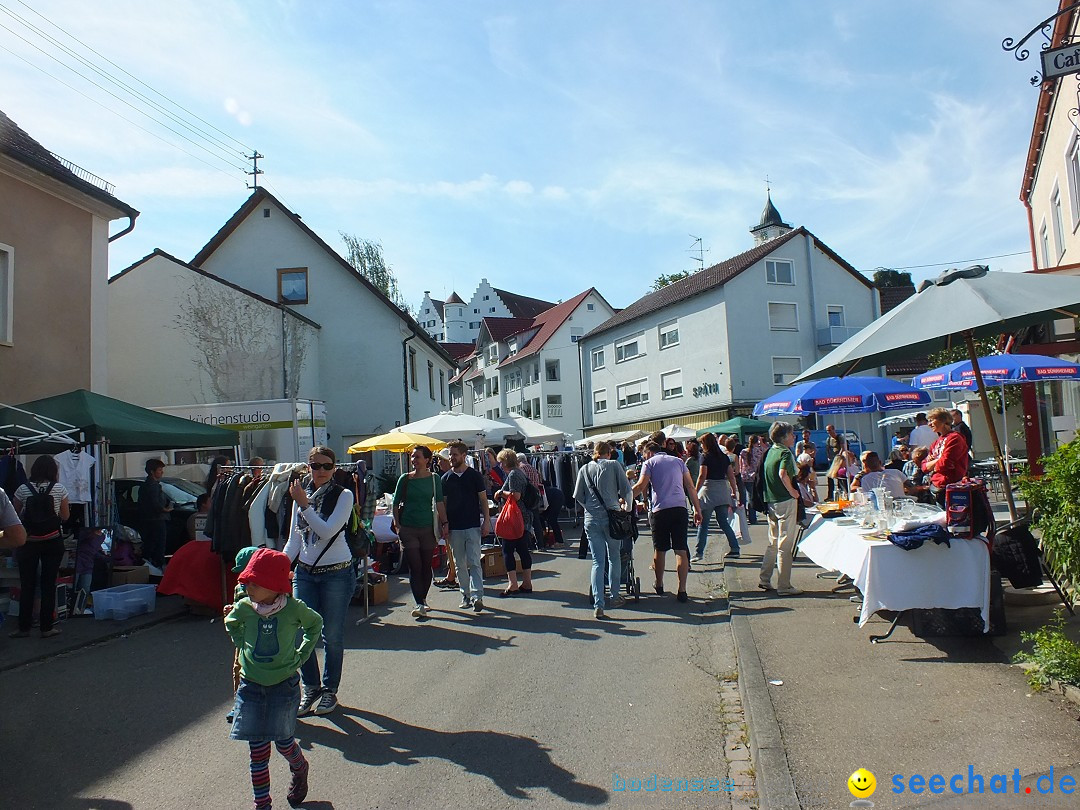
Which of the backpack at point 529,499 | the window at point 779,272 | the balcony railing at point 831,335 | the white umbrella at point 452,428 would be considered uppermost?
the window at point 779,272

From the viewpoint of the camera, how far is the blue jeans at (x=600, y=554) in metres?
8.65

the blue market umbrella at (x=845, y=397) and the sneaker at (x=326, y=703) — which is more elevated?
the blue market umbrella at (x=845, y=397)

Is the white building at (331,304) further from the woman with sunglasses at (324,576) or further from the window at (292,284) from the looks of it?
the woman with sunglasses at (324,576)

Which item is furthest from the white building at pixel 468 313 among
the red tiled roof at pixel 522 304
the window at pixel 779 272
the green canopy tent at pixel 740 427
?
the green canopy tent at pixel 740 427

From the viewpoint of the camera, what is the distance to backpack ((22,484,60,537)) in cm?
830

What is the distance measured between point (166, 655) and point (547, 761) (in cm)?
484

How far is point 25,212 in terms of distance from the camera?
1435 cm

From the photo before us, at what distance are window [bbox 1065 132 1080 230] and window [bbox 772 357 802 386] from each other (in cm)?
2674

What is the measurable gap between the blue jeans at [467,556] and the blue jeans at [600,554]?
4.28 ft

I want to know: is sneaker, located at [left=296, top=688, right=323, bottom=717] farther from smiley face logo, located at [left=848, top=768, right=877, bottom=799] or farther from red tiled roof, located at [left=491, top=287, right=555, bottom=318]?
red tiled roof, located at [left=491, top=287, right=555, bottom=318]

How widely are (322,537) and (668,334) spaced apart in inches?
1600

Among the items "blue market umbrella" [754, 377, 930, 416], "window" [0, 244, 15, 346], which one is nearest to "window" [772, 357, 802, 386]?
"blue market umbrella" [754, 377, 930, 416]

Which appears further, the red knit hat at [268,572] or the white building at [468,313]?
the white building at [468,313]

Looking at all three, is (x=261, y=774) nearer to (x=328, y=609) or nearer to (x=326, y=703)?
(x=326, y=703)
